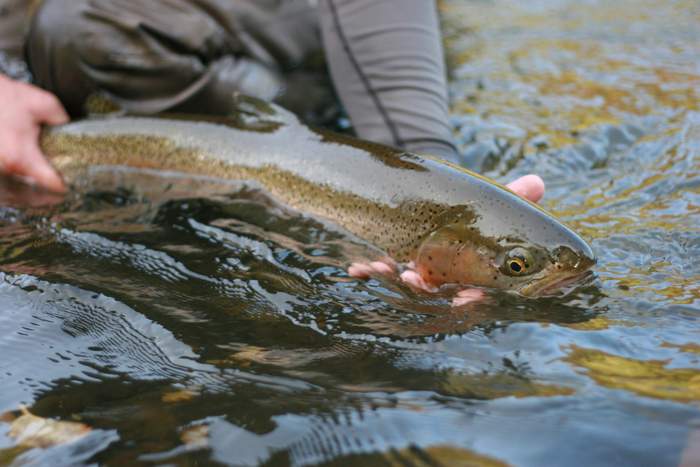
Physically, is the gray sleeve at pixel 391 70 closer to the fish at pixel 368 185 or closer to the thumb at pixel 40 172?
the fish at pixel 368 185

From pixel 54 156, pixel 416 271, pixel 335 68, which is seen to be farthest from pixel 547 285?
pixel 54 156

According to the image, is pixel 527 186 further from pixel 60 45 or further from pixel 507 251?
pixel 60 45

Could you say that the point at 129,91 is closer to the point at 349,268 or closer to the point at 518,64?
the point at 349,268

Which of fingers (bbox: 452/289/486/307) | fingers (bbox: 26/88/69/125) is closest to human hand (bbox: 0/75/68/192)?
fingers (bbox: 26/88/69/125)

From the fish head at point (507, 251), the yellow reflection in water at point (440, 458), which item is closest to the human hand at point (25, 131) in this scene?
the fish head at point (507, 251)

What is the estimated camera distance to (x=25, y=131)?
3.35 meters

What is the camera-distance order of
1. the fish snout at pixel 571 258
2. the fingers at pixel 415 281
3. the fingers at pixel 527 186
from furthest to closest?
the fingers at pixel 527 186, the fingers at pixel 415 281, the fish snout at pixel 571 258

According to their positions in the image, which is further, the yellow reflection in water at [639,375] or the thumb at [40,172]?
the thumb at [40,172]

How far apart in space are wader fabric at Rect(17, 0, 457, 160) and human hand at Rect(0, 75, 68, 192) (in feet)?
0.61

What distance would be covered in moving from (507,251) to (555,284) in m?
0.16

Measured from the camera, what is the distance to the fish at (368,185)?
Result: 7.02 ft

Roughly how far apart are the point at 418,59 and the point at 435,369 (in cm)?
182

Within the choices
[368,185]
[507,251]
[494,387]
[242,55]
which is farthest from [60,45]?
[494,387]

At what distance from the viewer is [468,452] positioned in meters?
1.40
